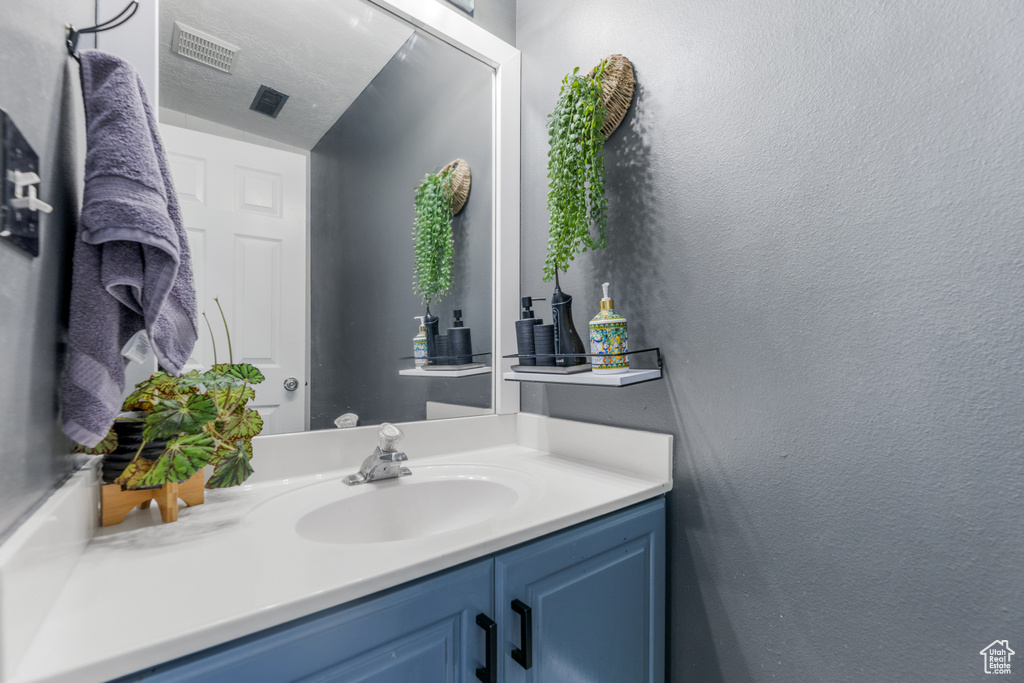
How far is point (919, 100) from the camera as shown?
0.73 metres

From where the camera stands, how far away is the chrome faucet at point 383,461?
1.06 metres

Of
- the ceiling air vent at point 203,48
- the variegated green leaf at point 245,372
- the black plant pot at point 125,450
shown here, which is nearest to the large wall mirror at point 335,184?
the ceiling air vent at point 203,48

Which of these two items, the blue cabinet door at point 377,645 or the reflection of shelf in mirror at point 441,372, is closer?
the blue cabinet door at point 377,645

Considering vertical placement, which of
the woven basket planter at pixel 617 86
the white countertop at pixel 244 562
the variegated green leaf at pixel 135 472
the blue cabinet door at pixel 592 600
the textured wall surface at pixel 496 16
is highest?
the textured wall surface at pixel 496 16

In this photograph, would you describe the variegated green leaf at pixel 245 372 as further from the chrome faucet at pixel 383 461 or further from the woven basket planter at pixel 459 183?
the woven basket planter at pixel 459 183

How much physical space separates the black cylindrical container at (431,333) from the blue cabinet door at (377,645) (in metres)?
0.74

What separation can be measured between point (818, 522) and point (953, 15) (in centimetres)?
83

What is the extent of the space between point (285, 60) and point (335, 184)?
0.30m

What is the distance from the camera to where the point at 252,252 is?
1.08 metres

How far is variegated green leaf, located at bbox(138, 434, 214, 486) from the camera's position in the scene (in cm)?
72

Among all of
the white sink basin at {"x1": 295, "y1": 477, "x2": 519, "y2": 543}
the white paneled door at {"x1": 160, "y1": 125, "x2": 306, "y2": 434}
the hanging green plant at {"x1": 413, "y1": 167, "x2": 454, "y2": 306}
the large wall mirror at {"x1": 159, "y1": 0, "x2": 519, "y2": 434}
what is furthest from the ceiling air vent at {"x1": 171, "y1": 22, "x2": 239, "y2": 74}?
the white sink basin at {"x1": 295, "y1": 477, "x2": 519, "y2": 543}

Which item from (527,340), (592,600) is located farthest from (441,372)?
(592,600)

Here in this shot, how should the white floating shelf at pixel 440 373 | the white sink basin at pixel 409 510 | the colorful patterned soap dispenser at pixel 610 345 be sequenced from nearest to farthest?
the white sink basin at pixel 409 510
the colorful patterned soap dispenser at pixel 610 345
the white floating shelf at pixel 440 373

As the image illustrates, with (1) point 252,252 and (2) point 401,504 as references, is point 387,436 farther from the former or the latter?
(1) point 252,252
